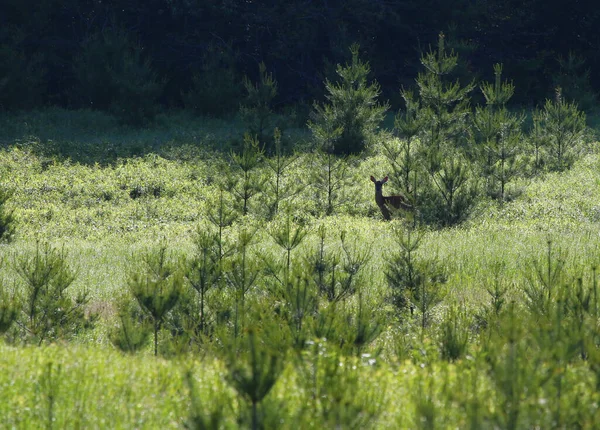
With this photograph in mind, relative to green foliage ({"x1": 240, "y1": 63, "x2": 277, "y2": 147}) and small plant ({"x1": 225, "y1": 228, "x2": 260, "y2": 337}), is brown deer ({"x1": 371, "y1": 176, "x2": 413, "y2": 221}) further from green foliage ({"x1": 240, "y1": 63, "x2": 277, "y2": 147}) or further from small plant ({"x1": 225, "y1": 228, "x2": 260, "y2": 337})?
green foliage ({"x1": 240, "y1": 63, "x2": 277, "y2": 147})

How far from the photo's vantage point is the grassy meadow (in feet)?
15.8

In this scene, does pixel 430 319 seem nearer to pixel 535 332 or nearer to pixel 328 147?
pixel 535 332

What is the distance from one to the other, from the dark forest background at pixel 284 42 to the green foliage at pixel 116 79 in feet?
0.48

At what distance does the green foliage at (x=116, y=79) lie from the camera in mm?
36625

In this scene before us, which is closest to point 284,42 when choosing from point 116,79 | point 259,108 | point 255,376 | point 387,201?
point 116,79

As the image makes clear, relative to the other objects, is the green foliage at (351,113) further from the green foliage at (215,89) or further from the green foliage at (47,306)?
the green foliage at (47,306)

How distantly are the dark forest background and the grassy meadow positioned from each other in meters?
8.57

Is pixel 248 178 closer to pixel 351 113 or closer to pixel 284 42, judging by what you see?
pixel 351 113

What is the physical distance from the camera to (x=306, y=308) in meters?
8.26

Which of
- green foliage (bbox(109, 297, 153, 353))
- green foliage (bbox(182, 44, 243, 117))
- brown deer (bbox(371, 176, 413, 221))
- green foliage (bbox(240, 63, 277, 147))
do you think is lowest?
green foliage (bbox(109, 297, 153, 353))

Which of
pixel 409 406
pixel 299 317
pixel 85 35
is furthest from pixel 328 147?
pixel 85 35

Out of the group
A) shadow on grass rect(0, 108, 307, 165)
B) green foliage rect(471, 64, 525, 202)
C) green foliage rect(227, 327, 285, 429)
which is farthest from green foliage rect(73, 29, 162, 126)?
green foliage rect(227, 327, 285, 429)

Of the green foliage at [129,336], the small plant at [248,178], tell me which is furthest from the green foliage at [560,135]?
the green foliage at [129,336]

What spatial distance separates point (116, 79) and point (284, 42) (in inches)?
391
